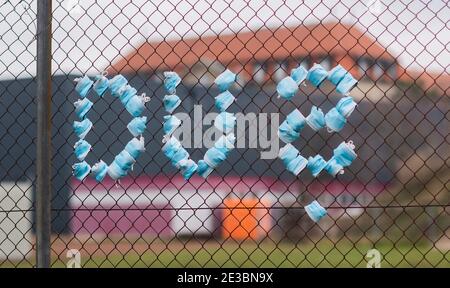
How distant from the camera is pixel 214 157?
421cm

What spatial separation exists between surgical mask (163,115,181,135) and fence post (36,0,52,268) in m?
0.59

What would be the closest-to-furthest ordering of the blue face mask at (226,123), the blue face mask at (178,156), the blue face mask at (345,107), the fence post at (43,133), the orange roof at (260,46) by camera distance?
the fence post at (43,133), the blue face mask at (345,107), the blue face mask at (226,123), the blue face mask at (178,156), the orange roof at (260,46)

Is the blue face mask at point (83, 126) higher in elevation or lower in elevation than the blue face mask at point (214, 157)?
higher

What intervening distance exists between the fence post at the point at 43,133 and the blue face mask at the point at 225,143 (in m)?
0.82

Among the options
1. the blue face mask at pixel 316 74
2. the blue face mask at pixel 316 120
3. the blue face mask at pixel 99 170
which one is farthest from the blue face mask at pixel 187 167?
the blue face mask at pixel 316 74

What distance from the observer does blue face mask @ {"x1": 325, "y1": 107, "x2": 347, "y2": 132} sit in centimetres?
408

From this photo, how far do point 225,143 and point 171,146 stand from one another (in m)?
0.28

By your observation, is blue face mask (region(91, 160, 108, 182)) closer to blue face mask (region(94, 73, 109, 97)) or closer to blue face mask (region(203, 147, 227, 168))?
blue face mask (region(94, 73, 109, 97))

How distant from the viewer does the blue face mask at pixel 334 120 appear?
4082 millimetres

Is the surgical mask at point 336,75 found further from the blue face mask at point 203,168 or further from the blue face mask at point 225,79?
the blue face mask at point 203,168

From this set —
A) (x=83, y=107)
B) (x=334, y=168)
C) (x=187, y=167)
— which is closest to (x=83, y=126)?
(x=83, y=107)

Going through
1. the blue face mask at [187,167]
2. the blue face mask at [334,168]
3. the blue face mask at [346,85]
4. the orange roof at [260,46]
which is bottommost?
the blue face mask at [334,168]
